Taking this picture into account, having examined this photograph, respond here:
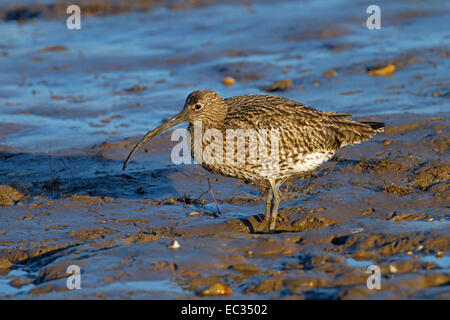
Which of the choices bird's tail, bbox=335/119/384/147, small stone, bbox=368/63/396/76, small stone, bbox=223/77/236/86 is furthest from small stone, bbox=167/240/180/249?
small stone, bbox=368/63/396/76

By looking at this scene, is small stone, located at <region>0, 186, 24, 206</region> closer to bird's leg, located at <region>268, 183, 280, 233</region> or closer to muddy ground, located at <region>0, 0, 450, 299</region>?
muddy ground, located at <region>0, 0, 450, 299</region>

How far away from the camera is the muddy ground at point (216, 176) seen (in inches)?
248

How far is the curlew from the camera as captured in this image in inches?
301

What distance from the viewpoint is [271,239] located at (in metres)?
6.97

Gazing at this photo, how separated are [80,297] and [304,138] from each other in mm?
3298

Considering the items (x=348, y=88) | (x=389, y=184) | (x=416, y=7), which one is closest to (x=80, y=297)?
(x=389, y=184)

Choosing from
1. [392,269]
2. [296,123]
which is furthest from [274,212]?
[392,269]

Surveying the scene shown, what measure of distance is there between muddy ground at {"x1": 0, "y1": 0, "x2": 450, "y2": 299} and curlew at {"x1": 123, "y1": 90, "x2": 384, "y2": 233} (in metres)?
0.52

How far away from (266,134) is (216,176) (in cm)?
199

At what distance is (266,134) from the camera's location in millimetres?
7723

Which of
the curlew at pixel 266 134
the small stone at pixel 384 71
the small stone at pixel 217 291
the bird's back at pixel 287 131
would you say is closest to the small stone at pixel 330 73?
the small stone at pixel 384 71

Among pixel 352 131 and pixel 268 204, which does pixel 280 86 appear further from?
pixel 268 204

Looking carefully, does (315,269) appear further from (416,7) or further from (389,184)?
(416,7)
